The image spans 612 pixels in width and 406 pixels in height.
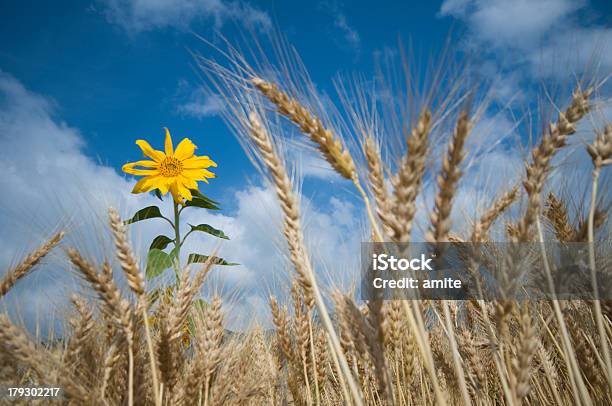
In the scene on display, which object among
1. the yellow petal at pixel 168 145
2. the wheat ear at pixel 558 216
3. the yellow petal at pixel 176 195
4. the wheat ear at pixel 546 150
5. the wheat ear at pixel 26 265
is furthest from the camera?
the yellow petal at pixel 168 145

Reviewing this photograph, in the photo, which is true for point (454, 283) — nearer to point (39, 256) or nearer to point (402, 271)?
point (402, 271)

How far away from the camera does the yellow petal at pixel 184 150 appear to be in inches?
142

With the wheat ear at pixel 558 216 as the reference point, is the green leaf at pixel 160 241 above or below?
above

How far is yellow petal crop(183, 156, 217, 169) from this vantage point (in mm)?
3609

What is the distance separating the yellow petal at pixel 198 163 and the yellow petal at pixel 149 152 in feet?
0.72

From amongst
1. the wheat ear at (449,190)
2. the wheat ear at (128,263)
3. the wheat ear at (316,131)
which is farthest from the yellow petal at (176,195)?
the wheat ear at (449,190)

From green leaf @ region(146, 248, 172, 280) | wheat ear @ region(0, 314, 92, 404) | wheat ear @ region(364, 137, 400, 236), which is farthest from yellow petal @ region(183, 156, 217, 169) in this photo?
wheat ear @ region(364, 137, 400, 236)

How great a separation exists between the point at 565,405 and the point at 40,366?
9.31 feet

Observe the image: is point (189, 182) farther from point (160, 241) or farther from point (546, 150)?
point (546, 150)

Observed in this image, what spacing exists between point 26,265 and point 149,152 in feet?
4.58

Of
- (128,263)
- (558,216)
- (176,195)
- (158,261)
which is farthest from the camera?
(176,195)

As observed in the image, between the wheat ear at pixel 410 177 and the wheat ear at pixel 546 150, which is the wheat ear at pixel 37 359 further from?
the wheat ear at pixel 546 150

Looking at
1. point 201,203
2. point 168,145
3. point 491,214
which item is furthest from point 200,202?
point 491,214

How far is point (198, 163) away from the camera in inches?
143
